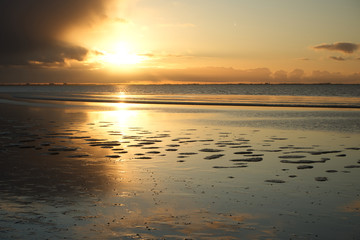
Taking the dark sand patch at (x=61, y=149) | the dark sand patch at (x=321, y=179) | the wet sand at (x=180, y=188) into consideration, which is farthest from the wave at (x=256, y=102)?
the dark sand patch at (x=321, y=179)

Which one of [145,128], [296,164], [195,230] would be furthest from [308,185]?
[145,128]

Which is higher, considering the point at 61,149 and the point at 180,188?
the point at 180,188

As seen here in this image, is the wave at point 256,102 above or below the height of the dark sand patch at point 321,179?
below

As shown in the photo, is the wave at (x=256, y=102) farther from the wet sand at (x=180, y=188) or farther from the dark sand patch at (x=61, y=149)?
the dark sand patch at (x=61, y=149)

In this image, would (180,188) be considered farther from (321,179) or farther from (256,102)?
(256,102)

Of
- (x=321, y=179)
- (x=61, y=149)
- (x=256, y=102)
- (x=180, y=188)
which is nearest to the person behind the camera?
(x=180, y=188)

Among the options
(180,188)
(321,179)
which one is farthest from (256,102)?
(180,188)

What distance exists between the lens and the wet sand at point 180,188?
7395mm

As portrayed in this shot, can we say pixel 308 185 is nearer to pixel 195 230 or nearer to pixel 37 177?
pixel 195 230

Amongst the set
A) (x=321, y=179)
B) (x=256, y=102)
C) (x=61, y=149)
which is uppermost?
(x=321, y=179)

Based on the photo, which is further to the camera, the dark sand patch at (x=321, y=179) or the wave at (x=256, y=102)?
the wave at (x=256, y=102)

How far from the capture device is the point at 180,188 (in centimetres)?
1041

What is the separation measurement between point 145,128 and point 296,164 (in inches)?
520

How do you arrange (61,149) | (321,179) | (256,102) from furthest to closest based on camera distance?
(256,102)
(61,149)
(321,179)
